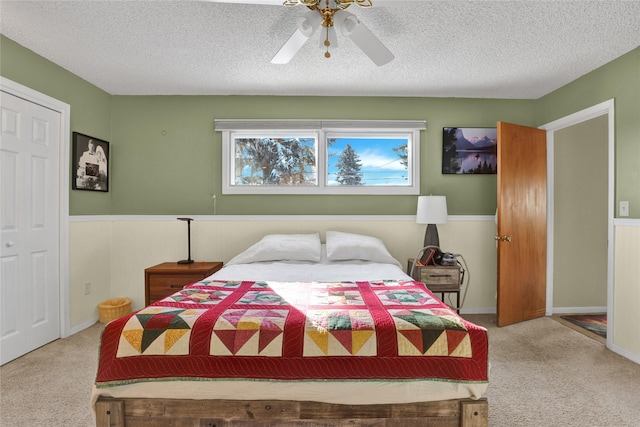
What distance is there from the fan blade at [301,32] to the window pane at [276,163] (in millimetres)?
1644

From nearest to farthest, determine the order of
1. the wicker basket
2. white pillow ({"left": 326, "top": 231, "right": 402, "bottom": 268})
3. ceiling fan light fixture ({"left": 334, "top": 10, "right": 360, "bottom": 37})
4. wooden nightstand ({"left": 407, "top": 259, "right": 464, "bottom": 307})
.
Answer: ceiling fan light fixture ({"left": 334, "top": 10, "right": 360, "bottom": 37}) < white pillow ({"left": 326, "top": 231, "right": 402, "bottom": 268}) < wooden nightstand ({"left": 407, "top": 259, "right": 464, "bottom": 307}) < the wicker basket

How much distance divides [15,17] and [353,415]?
127 inches

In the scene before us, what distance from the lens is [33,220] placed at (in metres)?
2.98

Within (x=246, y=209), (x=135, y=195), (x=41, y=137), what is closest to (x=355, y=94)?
(x=246, y=209)

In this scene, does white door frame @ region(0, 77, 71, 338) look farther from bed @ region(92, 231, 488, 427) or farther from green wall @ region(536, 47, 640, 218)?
green wall @ region(536, 47, 640, 218)

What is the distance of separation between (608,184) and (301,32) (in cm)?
315

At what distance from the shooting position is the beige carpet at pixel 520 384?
2.05m

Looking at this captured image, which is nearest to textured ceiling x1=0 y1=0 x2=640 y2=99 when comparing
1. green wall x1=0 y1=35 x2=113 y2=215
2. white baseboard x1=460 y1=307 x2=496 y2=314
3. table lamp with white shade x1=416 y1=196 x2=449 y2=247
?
green wall x1=0 y1=35 x2=113 y2=215

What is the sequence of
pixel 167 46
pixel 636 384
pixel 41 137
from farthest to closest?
1. pixel 41 137
2. pixel 167 46
3. pixel 636 384

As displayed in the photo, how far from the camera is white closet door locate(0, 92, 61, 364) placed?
273cm

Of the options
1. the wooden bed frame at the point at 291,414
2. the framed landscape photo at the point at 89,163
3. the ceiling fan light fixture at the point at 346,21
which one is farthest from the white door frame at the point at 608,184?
the framed landscape photo at the point at 89,163

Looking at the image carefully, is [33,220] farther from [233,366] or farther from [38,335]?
[233,366]

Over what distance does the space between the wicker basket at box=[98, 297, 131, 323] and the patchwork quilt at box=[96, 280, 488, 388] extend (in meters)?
2.32

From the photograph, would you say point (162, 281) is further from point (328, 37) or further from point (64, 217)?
point (328, 37)
